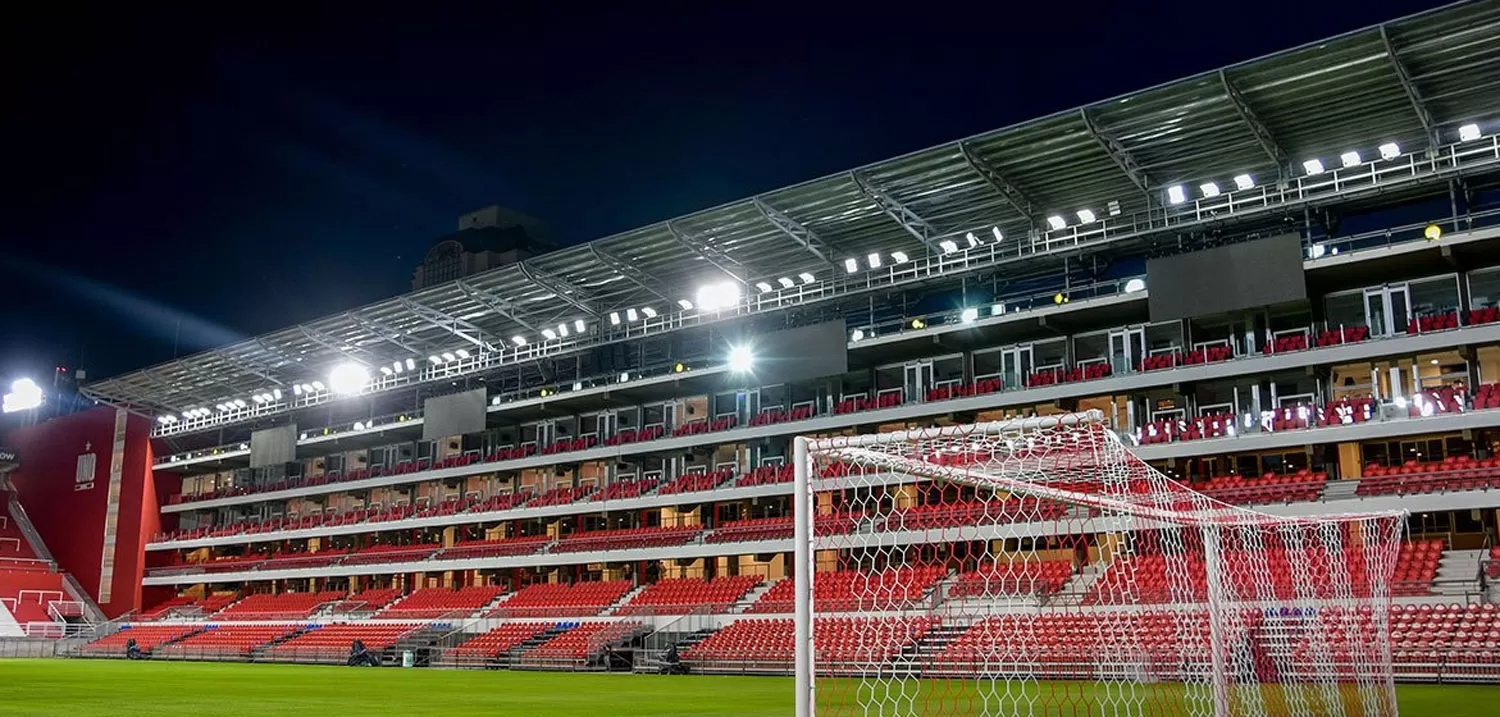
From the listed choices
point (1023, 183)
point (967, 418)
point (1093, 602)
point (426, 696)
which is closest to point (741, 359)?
point (967, 418)

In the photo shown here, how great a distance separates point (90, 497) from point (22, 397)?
1151 centimetres

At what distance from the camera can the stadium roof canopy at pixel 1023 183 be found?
3278 centimetres

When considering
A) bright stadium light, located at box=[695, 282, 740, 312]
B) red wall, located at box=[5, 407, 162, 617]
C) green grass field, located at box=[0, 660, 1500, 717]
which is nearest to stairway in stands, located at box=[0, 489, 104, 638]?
red wall, located at box=[5, 407, 162, 617]

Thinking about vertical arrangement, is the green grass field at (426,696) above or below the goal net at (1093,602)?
→ below

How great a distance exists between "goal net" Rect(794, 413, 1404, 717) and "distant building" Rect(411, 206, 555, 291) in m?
81.1

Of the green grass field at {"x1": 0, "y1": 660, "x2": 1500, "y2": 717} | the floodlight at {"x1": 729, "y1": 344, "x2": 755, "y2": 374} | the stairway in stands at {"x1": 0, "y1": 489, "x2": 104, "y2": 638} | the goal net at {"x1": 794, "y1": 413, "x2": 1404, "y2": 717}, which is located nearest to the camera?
the goal net at {"x1": 794, "y1": 413, "x2": 1404, "y2": 717}

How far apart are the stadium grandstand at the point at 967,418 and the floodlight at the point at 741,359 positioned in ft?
0.56

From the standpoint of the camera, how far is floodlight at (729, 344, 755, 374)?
46688 millimetres

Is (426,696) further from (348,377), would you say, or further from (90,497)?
(90,497)

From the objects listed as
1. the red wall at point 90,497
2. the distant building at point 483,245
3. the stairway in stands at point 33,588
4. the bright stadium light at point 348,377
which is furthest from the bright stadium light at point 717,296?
the distant building at point 483,245

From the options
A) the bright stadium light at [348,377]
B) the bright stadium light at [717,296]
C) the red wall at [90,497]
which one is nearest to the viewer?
the bright stadium light at [717,296]

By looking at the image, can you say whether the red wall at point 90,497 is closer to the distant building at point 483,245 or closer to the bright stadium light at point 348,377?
the bright stadium light at point 348,377

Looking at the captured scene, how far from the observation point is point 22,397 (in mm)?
76188

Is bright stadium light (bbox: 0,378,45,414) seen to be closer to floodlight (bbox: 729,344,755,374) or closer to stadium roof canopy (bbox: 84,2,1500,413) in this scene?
stadium roof canopy (bbox: 84,2,1500,413)
